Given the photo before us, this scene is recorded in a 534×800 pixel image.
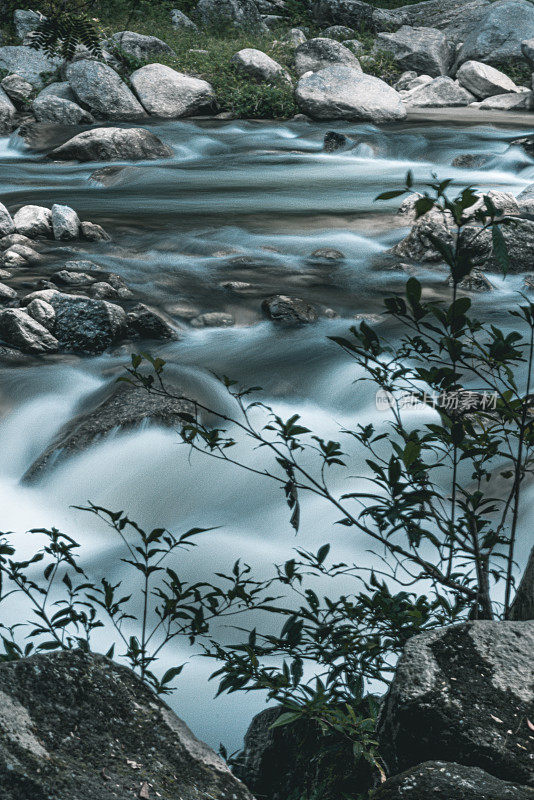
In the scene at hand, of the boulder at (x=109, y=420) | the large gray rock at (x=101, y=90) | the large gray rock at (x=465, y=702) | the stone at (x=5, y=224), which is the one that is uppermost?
the large gray rock at (x=101, y=90)

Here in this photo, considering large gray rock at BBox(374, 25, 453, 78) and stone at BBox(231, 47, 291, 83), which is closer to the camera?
stone at BBox(231, 47, 291, 83)

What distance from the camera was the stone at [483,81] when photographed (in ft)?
52.0

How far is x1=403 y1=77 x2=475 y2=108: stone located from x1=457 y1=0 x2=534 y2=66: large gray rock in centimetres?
245

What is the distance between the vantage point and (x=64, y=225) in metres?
6.81

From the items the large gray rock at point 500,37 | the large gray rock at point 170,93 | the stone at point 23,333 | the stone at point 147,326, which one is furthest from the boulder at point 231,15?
the stone at point 23,333

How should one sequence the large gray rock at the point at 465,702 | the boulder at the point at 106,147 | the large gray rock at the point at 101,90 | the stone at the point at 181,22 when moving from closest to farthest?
the large gray rock at the point at 465,702, the boulder at the point at 106,147, the large gray rock at the point at 101,90, the stone at the point at 181,22

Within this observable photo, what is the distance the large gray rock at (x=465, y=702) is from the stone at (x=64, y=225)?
6.02 m

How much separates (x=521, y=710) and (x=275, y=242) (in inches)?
239

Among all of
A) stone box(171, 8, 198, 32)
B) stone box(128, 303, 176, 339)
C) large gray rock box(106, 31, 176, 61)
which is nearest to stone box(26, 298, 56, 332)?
stone box(128, 303, 176, 339)

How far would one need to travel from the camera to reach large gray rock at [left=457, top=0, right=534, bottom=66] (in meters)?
17.5

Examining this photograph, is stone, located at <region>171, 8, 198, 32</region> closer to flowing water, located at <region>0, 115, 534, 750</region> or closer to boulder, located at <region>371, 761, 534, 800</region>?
flowing water, located at <region>0, 115, 534, 750</region>

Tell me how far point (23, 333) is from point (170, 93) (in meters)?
10.3

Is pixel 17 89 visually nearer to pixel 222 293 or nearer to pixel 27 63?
pixel 27 63

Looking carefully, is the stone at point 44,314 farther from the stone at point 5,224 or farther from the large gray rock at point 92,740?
the large gray rock at point 92,740
